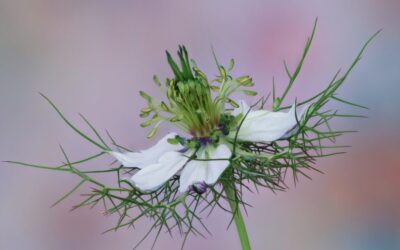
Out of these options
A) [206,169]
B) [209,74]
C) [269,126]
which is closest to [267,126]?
[269,126]

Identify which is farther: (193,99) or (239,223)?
(193,99)

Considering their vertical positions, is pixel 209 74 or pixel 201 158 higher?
pixel 209 74

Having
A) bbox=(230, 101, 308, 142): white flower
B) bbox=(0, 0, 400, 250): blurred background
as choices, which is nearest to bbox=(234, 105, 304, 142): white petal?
bbox=(230, 101, 308, 142): white flower

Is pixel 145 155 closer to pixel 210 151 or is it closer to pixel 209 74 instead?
pixel 210 151

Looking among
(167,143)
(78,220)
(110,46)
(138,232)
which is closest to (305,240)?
(138,232)

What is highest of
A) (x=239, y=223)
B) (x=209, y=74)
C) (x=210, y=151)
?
(x=209, y=74)

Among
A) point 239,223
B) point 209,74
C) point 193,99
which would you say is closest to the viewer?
point 239,223

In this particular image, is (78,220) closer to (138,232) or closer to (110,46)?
(138,232)

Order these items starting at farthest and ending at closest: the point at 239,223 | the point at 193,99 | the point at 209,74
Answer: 1. the point at 209,74
2. the point at 193,99
3. the point at 239,223
